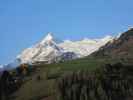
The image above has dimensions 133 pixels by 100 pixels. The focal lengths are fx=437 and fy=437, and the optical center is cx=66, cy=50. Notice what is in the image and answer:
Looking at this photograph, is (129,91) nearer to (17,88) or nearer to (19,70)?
(17,88)

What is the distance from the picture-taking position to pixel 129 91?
72.6 m

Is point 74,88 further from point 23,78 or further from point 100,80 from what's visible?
point 23,78

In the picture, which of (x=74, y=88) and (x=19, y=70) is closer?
(x=74, y=88)

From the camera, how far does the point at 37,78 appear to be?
9375 centimetres

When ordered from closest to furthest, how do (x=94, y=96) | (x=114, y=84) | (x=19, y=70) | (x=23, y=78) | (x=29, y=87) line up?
(x=94, y=96) → (x=114, y=84) → (x=29, y=87) → (x=23, y=78) → (x=19, y=70)

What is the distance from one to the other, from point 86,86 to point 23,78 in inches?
1293

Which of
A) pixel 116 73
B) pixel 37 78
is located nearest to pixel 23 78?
pixel 37 78

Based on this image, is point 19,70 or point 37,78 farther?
point 19,70

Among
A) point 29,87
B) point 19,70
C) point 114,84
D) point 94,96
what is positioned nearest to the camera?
point 94,96

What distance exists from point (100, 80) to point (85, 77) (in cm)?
299

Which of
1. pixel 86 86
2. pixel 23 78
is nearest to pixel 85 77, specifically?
pixel 86 86

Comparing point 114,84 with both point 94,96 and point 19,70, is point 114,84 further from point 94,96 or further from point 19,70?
point 19,70

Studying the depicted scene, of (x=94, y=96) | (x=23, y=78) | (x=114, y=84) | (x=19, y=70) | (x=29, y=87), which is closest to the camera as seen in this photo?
(x=94, y=96)

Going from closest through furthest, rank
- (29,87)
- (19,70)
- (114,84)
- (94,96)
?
(94,96) < (114,84) < (29,87) < (19,70)
